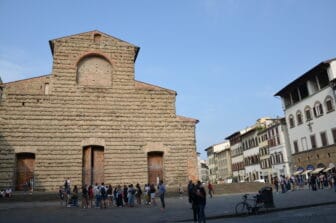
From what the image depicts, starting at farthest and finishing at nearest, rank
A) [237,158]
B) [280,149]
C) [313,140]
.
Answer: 1. [237,158]
2. [280,149]
3. [313,140]

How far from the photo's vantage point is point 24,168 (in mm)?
19750

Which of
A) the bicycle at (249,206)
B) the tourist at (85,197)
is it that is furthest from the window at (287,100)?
the tourist at (85,197)

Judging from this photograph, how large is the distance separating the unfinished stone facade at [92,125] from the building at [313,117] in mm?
13126

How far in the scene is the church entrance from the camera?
20.4m

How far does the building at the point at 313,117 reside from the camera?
2721cm

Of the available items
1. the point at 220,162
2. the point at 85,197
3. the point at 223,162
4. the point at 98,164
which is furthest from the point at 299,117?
the point at 220,162

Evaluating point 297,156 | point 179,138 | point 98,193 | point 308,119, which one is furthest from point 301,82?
point 98,193

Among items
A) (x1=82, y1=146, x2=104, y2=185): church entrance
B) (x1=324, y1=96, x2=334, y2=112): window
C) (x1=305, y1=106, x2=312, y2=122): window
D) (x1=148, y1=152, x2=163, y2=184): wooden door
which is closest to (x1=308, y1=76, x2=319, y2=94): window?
(x1=305, y1=106, x2=312, y2=122): window

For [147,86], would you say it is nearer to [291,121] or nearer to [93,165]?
[93,165]

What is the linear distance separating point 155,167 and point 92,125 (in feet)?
16.8

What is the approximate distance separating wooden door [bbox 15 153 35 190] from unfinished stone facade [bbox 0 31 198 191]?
2.3 inches

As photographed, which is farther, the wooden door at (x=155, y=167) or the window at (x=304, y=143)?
the window at (x=304, y=143)

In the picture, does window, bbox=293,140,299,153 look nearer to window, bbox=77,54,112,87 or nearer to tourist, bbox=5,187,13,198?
window, bbox=77,54,112,87

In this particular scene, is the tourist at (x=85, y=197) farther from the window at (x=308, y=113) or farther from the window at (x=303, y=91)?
the window at (x=303, y=91)
